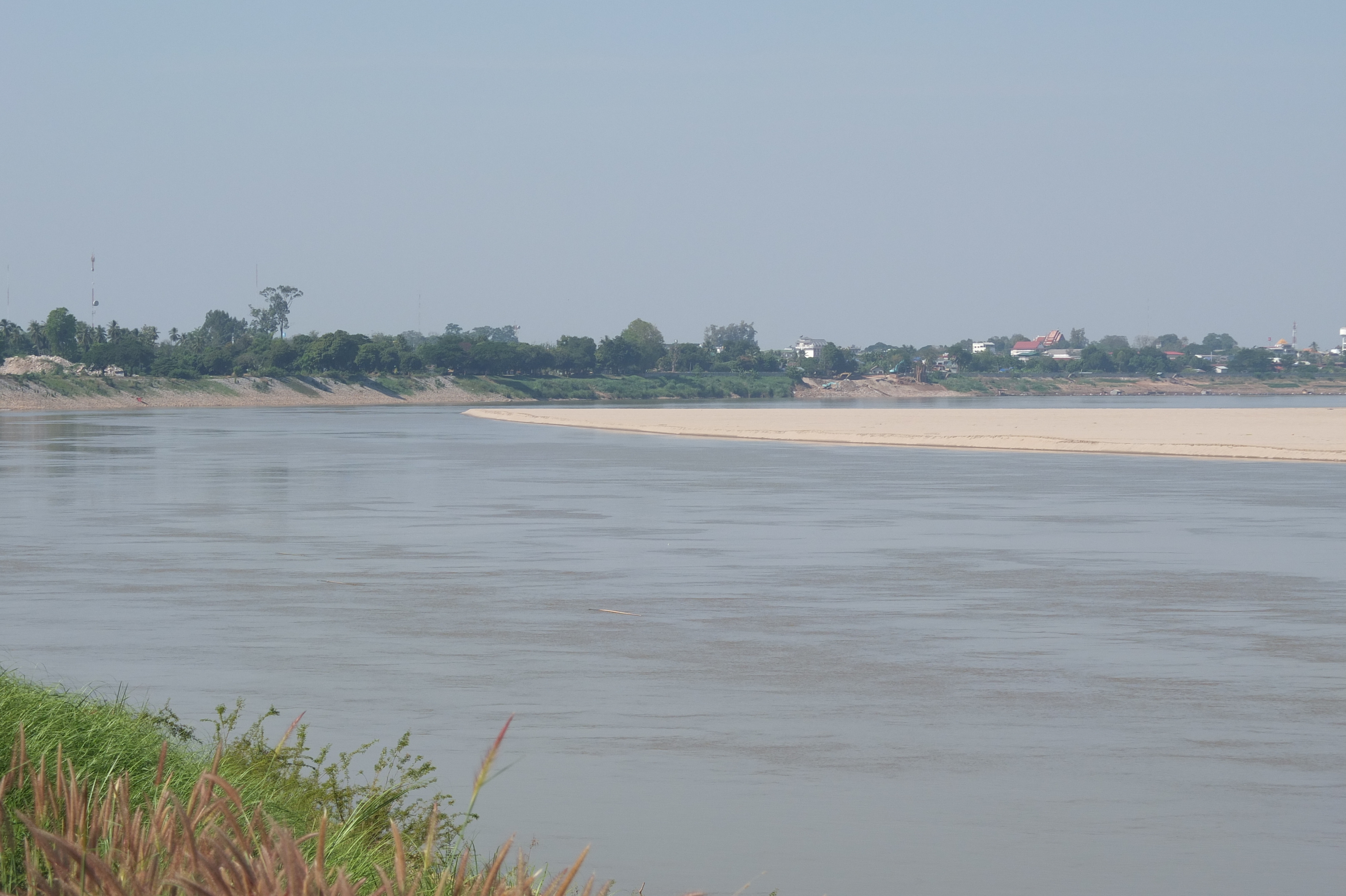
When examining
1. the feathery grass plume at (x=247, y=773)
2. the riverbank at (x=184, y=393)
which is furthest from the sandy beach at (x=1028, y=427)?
the riverbank at (x=184, y=393)

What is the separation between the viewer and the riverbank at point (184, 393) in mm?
156875

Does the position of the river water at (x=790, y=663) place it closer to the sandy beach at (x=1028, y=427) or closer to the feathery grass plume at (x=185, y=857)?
the feathery grass plume at (x=185, y=857)

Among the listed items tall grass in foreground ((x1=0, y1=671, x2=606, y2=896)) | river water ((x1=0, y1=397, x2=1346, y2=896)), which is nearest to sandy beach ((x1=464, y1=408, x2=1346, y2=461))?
river water ((x1=0, y1=397, x2=1346, y2=896))

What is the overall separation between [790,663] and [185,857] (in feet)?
33.5

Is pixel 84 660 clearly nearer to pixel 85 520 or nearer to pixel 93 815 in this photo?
pixel 93 815

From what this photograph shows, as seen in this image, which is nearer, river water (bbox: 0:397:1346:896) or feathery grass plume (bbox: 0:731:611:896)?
feathery grass plume (bbox: 0:731:611:896)

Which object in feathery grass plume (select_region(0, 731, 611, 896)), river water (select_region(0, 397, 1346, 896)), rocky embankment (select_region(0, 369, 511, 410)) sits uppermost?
feathery grass plume (select_region(0, 731, 611, 896))

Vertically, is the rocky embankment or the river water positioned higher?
the river water

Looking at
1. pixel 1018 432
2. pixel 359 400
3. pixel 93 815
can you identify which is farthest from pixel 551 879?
pixel 359 400

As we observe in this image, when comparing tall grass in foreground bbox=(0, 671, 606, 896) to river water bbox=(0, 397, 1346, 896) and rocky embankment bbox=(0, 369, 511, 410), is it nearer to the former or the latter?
river water bbox=(0, 397, 1346, 896)

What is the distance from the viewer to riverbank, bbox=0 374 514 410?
156875 mm

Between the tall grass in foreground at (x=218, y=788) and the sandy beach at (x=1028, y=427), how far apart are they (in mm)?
48272

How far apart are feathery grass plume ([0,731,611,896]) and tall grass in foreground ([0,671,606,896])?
0.7 inches

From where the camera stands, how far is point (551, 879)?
24.8 feet
